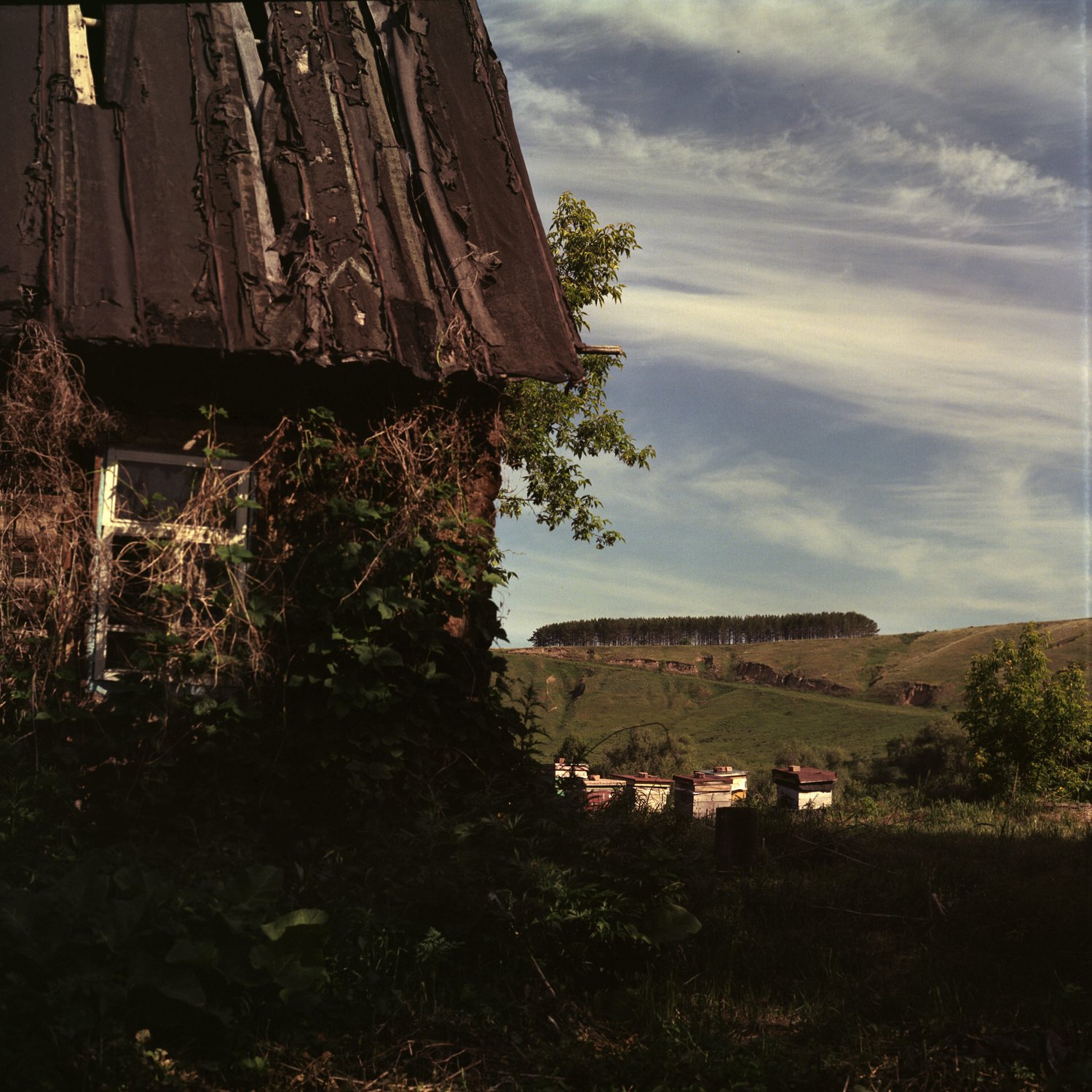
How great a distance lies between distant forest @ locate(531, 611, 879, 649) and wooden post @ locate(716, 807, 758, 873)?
6260 centimetres

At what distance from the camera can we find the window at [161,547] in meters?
5.70

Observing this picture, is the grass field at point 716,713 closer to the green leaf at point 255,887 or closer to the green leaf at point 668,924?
the green leaf at point 668,924

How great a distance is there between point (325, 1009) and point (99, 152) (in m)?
5.63

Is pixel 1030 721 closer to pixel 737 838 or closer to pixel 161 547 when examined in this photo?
pixel 737 838

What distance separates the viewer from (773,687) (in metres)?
68.0

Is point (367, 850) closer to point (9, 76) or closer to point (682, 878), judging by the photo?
point (682, 878)

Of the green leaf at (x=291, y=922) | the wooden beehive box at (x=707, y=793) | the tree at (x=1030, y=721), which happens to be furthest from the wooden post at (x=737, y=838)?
the tree at (x=1030, y=721)

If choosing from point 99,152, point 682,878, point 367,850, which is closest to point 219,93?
point 99,152

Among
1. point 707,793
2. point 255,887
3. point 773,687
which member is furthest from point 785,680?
point 255,887

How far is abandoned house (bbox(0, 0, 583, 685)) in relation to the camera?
588 centimetres

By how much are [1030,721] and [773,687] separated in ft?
154

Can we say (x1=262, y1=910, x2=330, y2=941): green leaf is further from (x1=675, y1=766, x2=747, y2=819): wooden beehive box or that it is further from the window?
(x1=675, y1=766, x2=747, y2=819): wooden beehive box

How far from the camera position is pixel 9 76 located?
22.6 ft

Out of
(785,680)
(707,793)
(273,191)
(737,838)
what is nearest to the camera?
(737,838)
